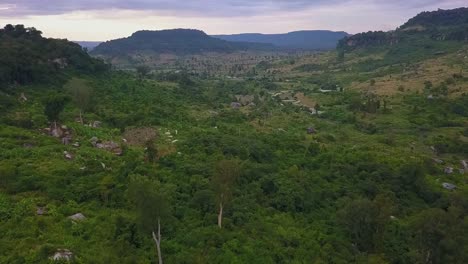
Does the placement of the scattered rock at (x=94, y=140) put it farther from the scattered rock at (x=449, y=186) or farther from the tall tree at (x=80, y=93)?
the scattered rock at (x=449, y=186)

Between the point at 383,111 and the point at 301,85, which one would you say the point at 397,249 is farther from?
the point at 301,85

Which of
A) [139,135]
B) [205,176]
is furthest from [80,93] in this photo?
[205,176]

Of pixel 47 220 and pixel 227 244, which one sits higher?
→ pixel 47 220

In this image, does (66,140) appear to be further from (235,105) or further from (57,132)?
(235,105)

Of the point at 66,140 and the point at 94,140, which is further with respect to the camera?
the point at 94,140

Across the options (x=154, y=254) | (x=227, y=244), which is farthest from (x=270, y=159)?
(x=154, y=254)

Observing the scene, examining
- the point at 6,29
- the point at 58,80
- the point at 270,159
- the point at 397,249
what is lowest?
the point at 397,249

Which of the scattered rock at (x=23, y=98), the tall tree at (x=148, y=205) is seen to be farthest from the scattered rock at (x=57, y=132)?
the tall tree at (x=148, y=205)

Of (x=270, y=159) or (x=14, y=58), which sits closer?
(x=270, y=159)
